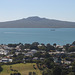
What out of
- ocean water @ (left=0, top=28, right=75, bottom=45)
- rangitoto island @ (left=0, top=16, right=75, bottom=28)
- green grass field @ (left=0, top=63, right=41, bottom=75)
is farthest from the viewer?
rangitoto island @ (left=0, top=16, right=75, bottom=28)

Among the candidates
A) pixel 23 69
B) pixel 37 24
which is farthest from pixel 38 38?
pixel 37 24

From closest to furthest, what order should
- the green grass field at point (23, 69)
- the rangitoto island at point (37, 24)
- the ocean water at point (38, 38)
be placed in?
1. the green grass field at point (23, 69)
2. the ocean water at point (38, 38)
3. the rangitoto island at point (37, 24)

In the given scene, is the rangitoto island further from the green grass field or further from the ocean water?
the green grass field

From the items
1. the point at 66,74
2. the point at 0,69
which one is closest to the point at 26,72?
the point at 0,69

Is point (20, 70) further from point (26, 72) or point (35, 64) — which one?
point (35, 64)

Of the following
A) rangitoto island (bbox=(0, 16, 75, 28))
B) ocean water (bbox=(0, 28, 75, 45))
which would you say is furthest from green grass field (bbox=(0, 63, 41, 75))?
rangitoto island (bbox=(0, 16, 75, 28))

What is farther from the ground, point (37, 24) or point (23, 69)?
point (37, 24)

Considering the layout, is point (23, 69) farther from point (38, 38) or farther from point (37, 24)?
point (37, 24)

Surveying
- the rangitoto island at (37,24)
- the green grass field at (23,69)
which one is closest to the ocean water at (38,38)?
the green grass field at (23,69)

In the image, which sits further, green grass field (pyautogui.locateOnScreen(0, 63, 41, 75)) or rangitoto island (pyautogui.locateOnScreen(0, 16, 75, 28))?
rangitoto island (pyautogui.locateOnScreen(0, 16, 75, 28))

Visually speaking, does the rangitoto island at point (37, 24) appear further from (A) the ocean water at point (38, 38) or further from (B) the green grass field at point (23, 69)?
(B) the green grass field at point (23, 69)

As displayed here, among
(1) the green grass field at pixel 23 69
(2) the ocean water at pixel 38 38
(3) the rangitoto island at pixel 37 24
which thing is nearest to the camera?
(1) the green grass field at pixel 23 69
